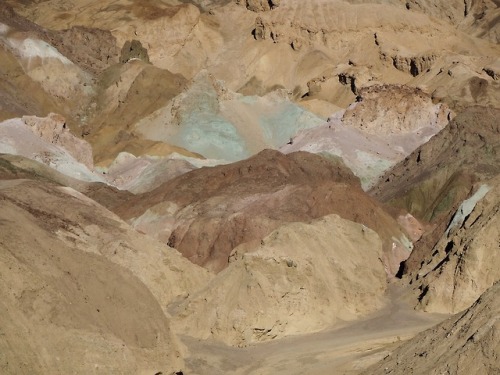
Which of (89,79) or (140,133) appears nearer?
(140,133)

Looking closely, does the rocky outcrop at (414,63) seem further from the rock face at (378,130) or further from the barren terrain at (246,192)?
the rock face at (378,130)

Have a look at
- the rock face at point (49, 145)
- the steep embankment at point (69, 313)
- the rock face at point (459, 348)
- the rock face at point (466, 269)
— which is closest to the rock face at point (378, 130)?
the rock face at point (49, 145)

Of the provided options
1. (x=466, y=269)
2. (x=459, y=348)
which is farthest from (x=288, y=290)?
(x=459, y=348)

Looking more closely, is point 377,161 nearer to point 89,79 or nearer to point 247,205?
point 247,205

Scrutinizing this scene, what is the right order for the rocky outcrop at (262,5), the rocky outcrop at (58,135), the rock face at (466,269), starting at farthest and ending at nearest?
1. the rocky outcrop at (262,5)
2. the rocky outcrop at (58,135)
3. the rock face at (466,269)

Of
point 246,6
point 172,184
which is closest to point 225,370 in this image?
point 172,184

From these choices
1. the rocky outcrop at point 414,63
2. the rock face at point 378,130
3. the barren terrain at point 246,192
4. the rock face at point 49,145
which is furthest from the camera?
the rocky outcrop at point 414,63
